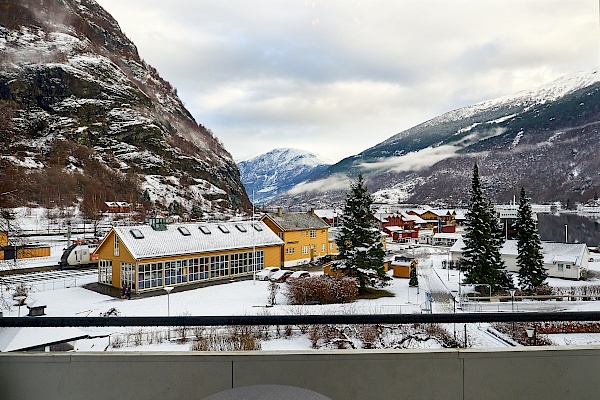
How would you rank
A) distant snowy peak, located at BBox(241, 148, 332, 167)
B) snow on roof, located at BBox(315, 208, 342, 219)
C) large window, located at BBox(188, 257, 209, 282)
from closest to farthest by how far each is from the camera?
large window, located at BBox(188, 257, 209, 282), snow on roof, located at BBox(315, 208, 342, 219), distant snowy peak, located at BBox(241, 148, 332, 167)

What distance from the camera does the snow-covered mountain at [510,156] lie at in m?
2.36

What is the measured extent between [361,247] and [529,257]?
903 millimetres

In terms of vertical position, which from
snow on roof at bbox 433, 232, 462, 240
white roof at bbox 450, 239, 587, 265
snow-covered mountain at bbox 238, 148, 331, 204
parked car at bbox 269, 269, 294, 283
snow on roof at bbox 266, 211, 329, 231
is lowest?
parked car at bbox 269, 269, 294, 283

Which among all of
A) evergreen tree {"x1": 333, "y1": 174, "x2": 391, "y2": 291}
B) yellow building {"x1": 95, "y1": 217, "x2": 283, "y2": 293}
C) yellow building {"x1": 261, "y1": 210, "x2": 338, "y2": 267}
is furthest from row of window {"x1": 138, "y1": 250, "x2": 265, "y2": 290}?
evergreen tree {"x1": 333, "y1": 174, "x2": 391, "y2": 291}

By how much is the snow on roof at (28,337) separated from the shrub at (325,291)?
117cm

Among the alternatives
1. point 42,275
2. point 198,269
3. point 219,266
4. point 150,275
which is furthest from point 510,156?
point 42,275

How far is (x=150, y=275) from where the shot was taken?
7.29 ft

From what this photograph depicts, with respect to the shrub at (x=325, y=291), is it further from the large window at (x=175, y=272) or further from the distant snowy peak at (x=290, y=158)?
the distant snowy peak at (x=290, y=158)

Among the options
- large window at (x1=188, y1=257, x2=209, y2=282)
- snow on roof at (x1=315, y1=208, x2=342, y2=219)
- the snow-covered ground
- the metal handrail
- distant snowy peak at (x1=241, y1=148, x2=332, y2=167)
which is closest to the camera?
the metal handrail

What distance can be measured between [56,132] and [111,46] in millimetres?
648

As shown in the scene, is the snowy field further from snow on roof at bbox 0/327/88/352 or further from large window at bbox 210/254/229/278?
snow on roof at bbox 0/327/88/352

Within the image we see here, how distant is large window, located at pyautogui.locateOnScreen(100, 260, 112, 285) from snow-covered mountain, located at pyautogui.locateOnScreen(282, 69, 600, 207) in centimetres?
113

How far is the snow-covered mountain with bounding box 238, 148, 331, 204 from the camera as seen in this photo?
2600 mm

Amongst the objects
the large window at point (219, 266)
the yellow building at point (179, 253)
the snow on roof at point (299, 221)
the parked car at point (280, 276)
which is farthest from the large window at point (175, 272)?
the snow on roof at point (299, 221)
